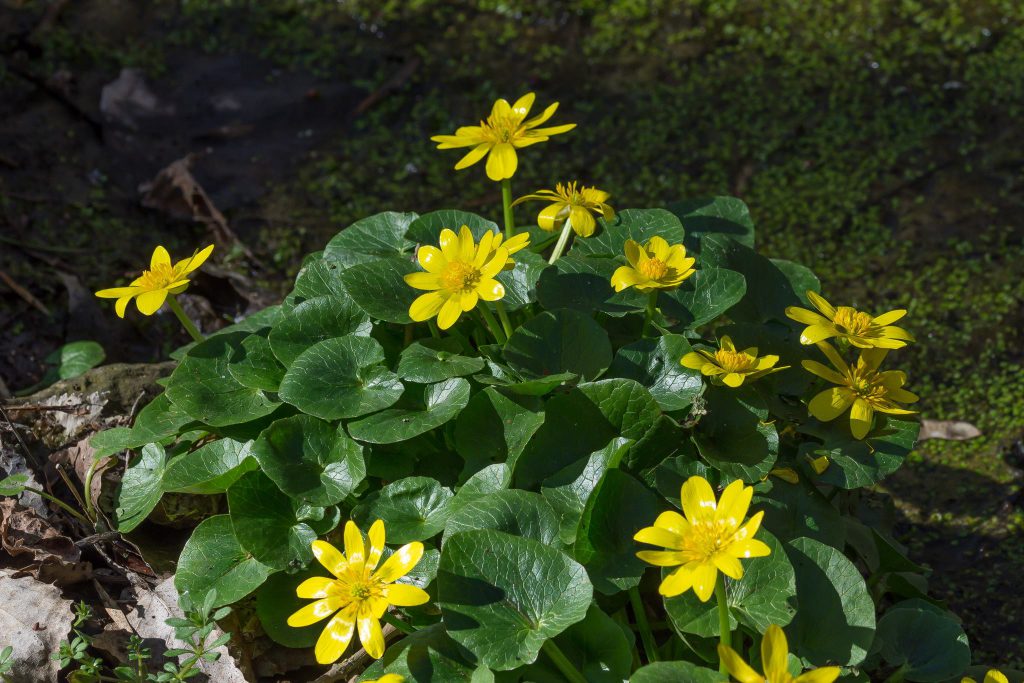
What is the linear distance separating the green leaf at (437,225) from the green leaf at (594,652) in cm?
88

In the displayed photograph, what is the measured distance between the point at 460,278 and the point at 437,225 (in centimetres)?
46

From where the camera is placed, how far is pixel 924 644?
186 cm

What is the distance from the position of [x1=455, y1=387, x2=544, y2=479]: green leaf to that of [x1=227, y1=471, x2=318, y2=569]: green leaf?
326mm

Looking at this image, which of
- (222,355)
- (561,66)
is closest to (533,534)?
(222,355)

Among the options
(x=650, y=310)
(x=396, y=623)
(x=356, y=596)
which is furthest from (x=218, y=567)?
(x=650, y=310)

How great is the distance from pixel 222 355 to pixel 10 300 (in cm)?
158

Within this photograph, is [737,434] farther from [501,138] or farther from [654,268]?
[501,138]

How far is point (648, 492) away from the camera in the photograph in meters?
1.80

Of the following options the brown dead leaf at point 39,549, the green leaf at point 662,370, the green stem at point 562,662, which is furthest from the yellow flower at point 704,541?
the brown dead leaf at point 39,549

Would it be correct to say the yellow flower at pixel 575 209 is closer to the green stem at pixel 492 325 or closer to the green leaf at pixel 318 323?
the green stem at pixel 492 325

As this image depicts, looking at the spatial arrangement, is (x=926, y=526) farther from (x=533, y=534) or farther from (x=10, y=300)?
(x=10, y=300)

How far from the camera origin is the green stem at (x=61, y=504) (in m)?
2.10

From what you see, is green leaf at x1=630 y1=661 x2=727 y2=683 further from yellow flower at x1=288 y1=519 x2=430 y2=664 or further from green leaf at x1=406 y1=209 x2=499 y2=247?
green leaf at x1=406 y1=209 x2=499 y2=247

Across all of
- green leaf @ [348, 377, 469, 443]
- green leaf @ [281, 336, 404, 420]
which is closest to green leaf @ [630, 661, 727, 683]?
green leaf @ [348, 377, 469, 443]
